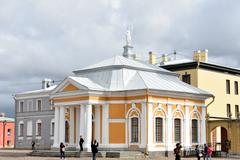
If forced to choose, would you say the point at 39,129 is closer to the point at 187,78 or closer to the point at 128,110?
the point at 187,78

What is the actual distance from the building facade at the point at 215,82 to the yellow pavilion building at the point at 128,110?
5.53 m

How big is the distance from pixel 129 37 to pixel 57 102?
10830mm

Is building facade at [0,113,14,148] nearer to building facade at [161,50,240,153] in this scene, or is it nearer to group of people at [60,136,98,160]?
building facade at [161,50,240,153]

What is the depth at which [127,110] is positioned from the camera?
38.4 metres

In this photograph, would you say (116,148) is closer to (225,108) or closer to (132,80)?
(132,80)

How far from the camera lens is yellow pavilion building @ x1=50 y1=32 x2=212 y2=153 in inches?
1480

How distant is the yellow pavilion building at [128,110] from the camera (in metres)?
37.6

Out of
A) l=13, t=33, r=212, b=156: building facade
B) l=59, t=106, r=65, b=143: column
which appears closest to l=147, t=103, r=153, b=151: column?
l=13, t=33, r=212, b=156: building facade

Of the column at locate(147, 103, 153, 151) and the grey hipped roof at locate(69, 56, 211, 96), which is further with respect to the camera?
the grey hipped roof at locate(69, 56, 211, 96)

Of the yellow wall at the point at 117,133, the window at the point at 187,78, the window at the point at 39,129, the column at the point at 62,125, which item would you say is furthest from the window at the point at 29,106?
the yellow wall at the point at 117,133

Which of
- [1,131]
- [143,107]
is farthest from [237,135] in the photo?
[1,131]

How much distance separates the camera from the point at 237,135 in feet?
131

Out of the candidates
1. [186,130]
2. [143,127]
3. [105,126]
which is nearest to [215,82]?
[186,130]

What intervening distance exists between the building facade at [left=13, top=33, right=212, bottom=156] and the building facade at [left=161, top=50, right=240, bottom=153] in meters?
5.41
